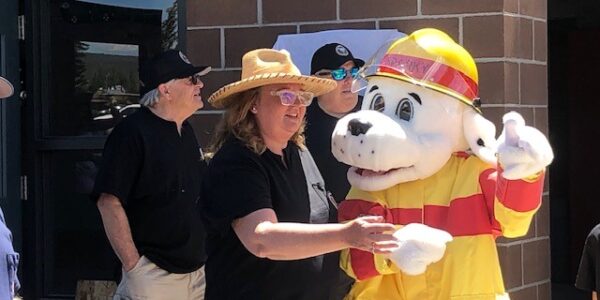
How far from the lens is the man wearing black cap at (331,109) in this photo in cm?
372

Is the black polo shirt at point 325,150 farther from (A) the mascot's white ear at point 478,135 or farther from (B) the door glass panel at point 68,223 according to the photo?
(B) the door glass panel at point 68,223

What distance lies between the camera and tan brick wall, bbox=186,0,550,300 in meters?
4.07

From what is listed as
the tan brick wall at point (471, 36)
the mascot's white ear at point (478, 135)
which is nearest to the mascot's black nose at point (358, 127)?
the mascot's white ear at point (478, 135)

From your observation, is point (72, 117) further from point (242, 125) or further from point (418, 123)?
point (418, 123)

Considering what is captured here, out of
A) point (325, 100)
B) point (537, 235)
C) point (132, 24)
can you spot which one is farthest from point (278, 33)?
point (537, 235)

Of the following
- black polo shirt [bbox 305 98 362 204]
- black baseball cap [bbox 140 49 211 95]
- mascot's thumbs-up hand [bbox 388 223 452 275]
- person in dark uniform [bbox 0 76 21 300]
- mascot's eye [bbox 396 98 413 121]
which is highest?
black baseball cap [bbox 140 49 211 95]

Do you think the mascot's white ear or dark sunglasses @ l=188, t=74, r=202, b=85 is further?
dark sunglasses @ l=188, t=74, r=202, b=85

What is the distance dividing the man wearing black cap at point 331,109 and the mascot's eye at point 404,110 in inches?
37.7

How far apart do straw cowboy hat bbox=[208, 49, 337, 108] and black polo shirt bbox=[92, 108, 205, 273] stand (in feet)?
→ 3.38

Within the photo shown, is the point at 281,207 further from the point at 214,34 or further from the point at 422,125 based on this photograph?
the point at 214,34

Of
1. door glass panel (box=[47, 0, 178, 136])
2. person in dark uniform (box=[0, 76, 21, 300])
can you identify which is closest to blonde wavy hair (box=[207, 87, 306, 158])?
person in dark uniform (box=[0, 76, 21, 300])

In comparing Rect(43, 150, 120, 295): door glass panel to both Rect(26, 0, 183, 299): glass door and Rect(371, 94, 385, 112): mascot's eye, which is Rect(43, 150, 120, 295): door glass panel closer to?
Rect(26, 0, 183, 299): glass door

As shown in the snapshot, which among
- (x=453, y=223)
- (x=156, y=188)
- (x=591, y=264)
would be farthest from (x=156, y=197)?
(x=591, y=264)

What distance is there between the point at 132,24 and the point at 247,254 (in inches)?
103
